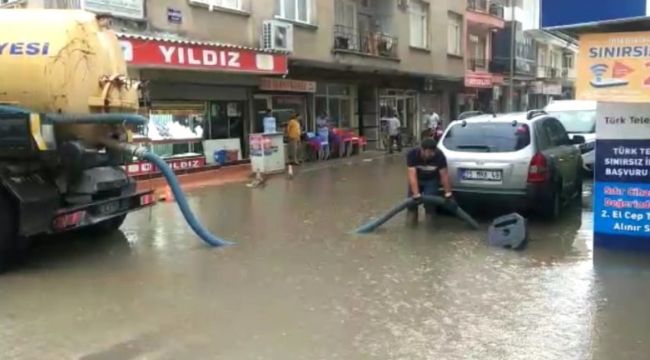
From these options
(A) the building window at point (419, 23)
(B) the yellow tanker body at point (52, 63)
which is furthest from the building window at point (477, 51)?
(B) the yellow tanker body at point (52, 63)

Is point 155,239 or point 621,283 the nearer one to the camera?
point 621,283

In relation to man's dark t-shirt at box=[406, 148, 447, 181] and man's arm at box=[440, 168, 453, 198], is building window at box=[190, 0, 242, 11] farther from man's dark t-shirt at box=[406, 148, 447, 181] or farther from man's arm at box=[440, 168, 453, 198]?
man's arm at box=[440, 168, 453, 198]

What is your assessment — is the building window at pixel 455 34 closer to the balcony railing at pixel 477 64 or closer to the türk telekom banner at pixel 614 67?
the balcony railing at pixel 477 64

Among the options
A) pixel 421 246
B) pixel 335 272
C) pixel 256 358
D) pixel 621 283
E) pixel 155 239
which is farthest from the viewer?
pixel 155 239

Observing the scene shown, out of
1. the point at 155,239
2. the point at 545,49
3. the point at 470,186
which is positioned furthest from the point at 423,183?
the point at 545,49

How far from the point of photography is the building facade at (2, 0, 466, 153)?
17.2 metres

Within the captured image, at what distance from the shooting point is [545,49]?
185 ft

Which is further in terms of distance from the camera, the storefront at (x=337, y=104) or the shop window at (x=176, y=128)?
the storefront at (x=337, y=104)

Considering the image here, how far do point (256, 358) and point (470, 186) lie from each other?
596 centimetres

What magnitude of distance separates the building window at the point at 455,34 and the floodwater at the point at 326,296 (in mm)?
26864

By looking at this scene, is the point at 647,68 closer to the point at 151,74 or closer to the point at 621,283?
the point at 621,283

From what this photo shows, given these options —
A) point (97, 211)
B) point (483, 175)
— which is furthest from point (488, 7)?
point (97, 211)

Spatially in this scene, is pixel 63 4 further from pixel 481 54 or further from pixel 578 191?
pixel 481 54

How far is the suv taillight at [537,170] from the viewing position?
32.6 feet
